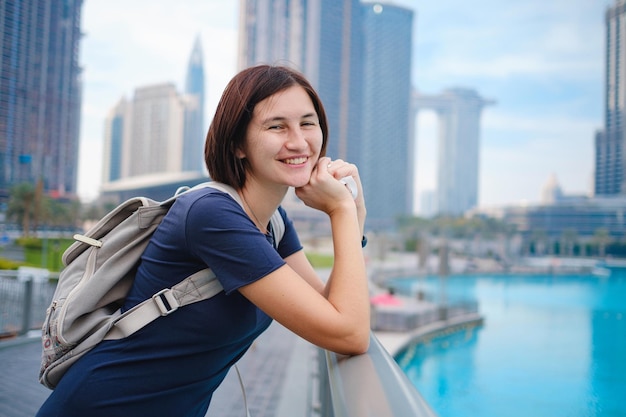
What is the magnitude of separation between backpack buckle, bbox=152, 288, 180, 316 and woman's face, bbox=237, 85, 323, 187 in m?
0.25

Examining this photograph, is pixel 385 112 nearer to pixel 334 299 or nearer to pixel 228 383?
pixel 228 383

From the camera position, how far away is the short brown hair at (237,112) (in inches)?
31.4

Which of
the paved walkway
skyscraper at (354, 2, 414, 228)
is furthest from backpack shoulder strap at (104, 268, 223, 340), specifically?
skyscraper at (354, 2, 414, 228)

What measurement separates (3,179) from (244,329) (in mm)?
16978

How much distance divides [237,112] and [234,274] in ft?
0.92

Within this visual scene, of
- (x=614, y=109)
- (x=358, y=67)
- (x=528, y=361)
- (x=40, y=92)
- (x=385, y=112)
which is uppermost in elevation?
(x=358, y=67)

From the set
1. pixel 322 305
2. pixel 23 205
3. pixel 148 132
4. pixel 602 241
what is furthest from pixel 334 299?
pixel 602 241

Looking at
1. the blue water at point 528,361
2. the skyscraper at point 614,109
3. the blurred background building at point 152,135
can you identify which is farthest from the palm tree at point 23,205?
the skyscraper at point 614,109

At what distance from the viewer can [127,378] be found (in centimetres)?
71

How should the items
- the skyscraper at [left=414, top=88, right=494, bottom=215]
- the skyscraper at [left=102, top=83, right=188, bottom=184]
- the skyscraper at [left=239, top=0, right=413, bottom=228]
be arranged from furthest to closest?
the skyscraper at [left=414, top=88, right=494, bottom=215] → the skyscraper at [left=239, top=0, right=413, bottom=228] → the skyscraper at [left=102, top=83, right=188, bottom=184]

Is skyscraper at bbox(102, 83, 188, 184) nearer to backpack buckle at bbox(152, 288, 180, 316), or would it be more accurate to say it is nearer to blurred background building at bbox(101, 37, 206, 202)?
blurred background building at bbox(101, 37, 206, 202)

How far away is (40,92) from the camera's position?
579 inches

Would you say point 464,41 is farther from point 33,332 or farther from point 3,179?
point 33,332

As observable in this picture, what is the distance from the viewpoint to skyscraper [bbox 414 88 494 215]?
9069 cm
